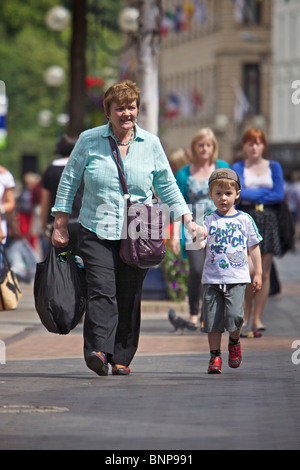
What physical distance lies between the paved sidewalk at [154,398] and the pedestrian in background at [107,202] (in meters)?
0.38

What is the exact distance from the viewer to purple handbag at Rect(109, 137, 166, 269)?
881 centimetres

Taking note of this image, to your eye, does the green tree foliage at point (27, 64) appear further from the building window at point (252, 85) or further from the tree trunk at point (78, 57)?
the tree trunk at point (78, 57)

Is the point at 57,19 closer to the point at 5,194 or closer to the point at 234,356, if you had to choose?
→ the point at 5,194

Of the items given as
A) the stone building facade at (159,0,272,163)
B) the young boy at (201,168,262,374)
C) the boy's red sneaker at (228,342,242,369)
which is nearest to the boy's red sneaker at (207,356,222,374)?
the young boy at (201,168,262,374)

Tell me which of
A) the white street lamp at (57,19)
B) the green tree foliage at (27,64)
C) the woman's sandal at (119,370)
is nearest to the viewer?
the woman's sandal at (119,370)

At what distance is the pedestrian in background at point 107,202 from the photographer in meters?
8.88

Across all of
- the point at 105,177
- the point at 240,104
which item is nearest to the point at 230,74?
A: the point at 240,104

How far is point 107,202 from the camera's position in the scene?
8.89 m

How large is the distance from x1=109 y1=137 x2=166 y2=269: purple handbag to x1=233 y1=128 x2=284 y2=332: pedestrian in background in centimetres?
376

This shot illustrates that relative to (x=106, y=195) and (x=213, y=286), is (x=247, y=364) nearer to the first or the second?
(x=213, y=286)

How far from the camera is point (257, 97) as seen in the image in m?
70.8

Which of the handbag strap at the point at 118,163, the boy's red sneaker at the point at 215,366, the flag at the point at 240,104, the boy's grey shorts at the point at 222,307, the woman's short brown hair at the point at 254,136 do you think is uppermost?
the handbag strap at the point at 118,163

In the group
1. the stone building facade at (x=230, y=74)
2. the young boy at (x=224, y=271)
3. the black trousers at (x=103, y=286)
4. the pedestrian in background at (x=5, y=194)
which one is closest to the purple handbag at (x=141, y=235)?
the black trousers at (x=103, y=286)
